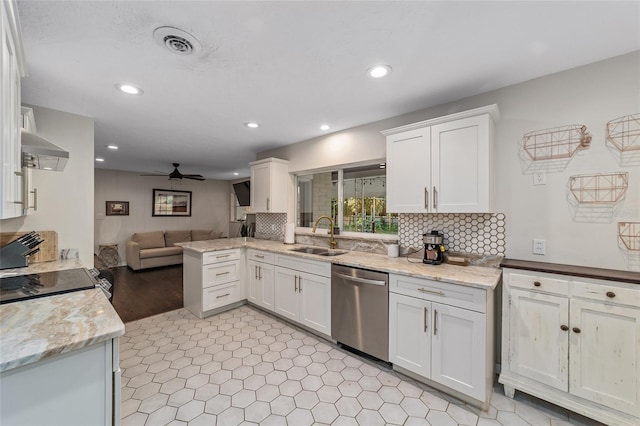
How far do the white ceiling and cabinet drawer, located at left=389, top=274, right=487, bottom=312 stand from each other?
1.59m

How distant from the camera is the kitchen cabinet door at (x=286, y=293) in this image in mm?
2984

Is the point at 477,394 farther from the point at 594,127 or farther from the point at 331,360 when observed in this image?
the point at 594,127

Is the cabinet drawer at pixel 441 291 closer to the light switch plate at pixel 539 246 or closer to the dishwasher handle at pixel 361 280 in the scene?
the dishwasher handle at pixel 361 280

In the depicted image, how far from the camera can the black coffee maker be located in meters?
2.31

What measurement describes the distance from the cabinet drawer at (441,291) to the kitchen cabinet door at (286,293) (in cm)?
122

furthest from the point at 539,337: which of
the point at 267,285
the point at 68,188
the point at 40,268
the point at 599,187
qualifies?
the point at 68,188

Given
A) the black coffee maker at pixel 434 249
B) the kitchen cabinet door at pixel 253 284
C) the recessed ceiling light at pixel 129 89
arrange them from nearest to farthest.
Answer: the recessed ceiling light at pixel 129 89 < the black coffee maker at pixel 434 249 < the kitchen cabinet door at pixel 253 284

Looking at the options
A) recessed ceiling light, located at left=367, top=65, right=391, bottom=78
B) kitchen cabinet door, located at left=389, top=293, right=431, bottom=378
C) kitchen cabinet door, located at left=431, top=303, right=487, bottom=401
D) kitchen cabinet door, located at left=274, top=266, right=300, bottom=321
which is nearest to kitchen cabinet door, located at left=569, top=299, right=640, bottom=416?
kitchen cabinet door, located at left=431, top=303, right=487, bottom=401

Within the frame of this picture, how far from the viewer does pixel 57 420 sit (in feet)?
3.14

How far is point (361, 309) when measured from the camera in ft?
7.83

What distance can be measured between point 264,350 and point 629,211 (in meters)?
3.04

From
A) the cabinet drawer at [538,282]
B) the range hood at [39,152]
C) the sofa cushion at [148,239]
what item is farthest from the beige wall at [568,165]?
the sofa cushion at [148,239]

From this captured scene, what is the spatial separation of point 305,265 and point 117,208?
6.08m

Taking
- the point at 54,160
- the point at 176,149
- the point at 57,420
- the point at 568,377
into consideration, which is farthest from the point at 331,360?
the point at 176,149
